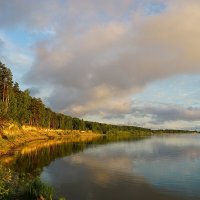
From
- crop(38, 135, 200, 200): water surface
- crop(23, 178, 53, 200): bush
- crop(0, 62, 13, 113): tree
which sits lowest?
crop(38, 135, 200, 200): water surface

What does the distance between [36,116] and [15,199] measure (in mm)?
136051

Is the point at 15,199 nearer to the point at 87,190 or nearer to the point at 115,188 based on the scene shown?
the point at 87,190

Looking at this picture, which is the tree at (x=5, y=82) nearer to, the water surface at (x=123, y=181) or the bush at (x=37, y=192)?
the water surface at (x=123, y=181)

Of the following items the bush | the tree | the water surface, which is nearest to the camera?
the bush

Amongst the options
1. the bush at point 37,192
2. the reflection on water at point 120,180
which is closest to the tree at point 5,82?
the reflection on water at point 120,180

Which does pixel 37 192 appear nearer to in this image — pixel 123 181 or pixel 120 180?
pixel 123 181

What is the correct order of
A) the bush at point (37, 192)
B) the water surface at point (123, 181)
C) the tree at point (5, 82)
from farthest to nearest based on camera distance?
1. the tree at point (5, 82)
2. the water surface at point (123, 181)
3. the bush at point (37, 192)

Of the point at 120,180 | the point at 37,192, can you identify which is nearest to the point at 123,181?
the point at 120,180

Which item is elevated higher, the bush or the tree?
the tree

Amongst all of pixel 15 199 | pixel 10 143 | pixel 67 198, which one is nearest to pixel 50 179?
pixel 67 198

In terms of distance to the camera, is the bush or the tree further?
the tree

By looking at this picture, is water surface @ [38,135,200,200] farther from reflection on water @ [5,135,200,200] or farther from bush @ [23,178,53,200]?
bush @ [23,178,53,200]

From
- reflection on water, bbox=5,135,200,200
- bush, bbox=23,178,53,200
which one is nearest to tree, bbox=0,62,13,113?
reflection on water, bbox=5,135,200,200

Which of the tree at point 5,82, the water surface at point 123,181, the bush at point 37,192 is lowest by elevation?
the water surface at point 123,181
